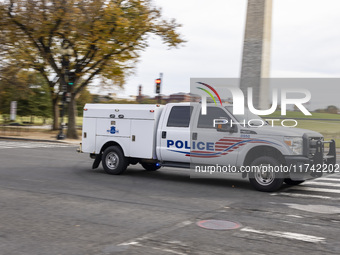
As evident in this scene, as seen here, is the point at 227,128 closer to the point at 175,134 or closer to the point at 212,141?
the point at 212,141

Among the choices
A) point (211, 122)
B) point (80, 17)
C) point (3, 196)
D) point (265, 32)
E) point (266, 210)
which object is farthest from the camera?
point (80, 17)

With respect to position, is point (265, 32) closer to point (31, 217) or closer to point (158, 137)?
point (158, 137)

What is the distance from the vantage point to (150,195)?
32.4 feet

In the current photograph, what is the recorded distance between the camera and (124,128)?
12.8 meters

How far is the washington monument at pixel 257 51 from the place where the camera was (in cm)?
2439

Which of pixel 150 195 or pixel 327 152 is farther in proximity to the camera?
pixel 327 152

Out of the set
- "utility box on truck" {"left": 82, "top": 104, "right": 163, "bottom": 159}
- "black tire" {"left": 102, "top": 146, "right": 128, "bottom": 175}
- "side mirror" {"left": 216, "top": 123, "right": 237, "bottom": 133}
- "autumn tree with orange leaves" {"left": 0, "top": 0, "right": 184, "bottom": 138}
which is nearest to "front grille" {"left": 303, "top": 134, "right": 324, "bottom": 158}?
"side mirror" {"left": 216, "top": 123, "right": 237, "bottom": 133}

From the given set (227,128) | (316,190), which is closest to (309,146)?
(316,190)

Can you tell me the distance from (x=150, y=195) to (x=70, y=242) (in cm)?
389

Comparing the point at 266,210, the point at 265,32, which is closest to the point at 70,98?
the point at 265,32

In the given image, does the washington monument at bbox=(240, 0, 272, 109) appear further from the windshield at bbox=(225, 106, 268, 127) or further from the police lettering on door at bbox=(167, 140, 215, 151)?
the police lettering on door at bbox=(167, 140, 215, 151)

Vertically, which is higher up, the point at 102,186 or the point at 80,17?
the point at 80,17

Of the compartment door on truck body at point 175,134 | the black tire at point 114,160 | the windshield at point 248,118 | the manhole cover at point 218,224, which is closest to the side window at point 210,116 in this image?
the windshield at point 248,118

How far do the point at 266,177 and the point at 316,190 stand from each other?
1.56 m
